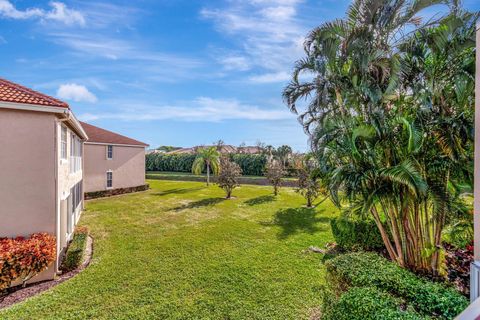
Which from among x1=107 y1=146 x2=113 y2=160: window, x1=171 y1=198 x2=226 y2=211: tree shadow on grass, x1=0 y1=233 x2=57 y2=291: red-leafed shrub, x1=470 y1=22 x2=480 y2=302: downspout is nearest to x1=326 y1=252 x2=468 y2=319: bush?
x1=470 y1=22 x2=480 y2=302: downspout

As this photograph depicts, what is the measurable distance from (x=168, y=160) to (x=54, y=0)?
127ft

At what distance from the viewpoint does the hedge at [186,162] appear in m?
38.4

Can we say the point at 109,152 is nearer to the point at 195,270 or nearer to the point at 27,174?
the point at 27,174

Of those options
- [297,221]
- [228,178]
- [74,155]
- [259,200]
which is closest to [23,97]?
[74,155]

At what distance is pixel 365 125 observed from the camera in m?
5.74

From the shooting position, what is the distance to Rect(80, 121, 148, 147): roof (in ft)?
75.8

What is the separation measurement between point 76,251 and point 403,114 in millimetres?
12157

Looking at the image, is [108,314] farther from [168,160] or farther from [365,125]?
[168,160]

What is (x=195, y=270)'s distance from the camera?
8.00 m

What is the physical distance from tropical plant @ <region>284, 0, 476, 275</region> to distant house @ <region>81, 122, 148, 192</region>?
22404mm

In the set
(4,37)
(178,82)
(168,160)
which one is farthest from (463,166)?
(168,160)

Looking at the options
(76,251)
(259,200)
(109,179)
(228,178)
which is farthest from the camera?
(109,179)

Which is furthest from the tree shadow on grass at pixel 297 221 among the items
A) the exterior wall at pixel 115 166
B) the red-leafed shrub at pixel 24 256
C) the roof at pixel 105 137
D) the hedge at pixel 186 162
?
the hedge at pixel 186 162

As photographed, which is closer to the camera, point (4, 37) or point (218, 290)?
point (218, 290)
